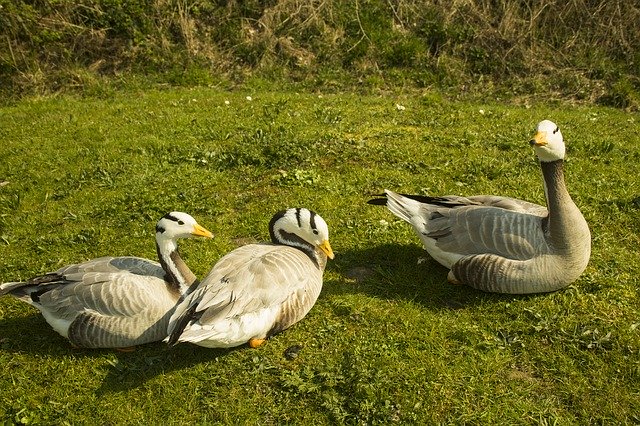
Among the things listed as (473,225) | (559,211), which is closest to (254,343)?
(473,225)

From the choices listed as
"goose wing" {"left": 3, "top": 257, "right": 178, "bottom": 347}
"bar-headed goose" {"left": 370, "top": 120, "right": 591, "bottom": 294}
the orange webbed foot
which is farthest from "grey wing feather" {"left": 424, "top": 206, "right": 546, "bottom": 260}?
"goose wing" {"left": 3, "top": 257, "right": 178, "bottom": 347}

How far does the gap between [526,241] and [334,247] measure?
1.92 metres

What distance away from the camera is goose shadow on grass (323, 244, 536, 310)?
203 inches

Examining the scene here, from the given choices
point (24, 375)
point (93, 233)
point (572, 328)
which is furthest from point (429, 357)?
point (93, 233)

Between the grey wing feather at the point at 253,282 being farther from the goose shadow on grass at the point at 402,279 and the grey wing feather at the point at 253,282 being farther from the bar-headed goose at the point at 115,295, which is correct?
the goose shadow on grass at the point at 402,279

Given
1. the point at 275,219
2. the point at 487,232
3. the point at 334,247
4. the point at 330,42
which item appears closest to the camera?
the point at 487,232

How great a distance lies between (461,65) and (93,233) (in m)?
7.39

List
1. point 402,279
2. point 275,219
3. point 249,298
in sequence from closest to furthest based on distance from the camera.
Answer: point 249,298
point 275,219
point 402,279

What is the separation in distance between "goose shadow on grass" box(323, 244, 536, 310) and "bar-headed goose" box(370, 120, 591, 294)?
154mm

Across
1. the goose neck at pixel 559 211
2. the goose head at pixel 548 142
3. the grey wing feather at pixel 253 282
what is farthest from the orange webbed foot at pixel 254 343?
the goose head at pixel 548 142

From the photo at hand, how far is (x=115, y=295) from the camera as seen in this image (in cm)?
455

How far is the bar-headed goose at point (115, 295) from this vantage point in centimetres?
453

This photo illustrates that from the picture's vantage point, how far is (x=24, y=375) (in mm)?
4496

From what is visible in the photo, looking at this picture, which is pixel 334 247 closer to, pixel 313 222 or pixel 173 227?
pixel 313 222
